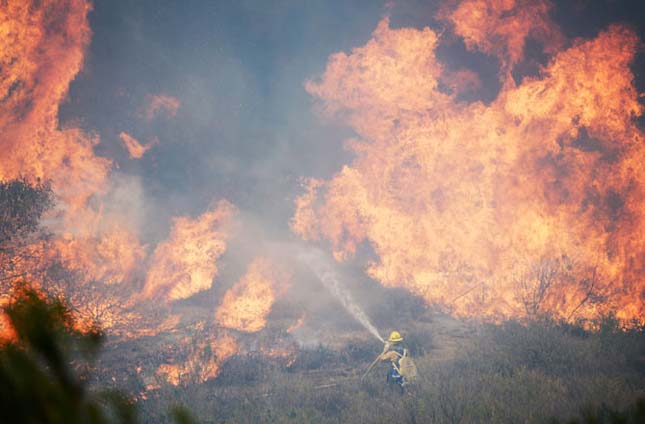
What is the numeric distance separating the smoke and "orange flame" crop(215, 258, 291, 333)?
1382 mm

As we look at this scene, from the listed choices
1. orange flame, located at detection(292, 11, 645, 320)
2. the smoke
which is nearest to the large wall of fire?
orange flame, located at detection(292, 11, 645, 320)

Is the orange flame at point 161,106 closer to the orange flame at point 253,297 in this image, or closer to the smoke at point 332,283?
the orange flame at point 253,297

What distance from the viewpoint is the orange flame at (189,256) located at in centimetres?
1550

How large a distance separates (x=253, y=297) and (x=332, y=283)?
3746 millimetres

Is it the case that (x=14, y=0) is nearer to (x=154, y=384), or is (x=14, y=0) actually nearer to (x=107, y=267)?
(x=107, y=267)

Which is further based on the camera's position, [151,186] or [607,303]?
[151,186]

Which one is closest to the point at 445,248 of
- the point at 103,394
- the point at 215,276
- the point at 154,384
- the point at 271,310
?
the point at 271,310

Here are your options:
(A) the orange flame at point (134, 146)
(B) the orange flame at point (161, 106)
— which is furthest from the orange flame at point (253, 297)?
(B) the orange flame at point (161, 106)

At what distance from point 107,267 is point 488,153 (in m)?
16.5

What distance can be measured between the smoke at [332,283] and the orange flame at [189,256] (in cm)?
438

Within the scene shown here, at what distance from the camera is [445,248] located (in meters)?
15.1

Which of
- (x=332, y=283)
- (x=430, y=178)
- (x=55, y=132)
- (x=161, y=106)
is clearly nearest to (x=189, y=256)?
(x=332, y=283)

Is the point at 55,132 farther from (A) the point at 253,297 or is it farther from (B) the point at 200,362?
(B) the point at 200,362

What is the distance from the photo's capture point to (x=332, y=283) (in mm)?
16797
